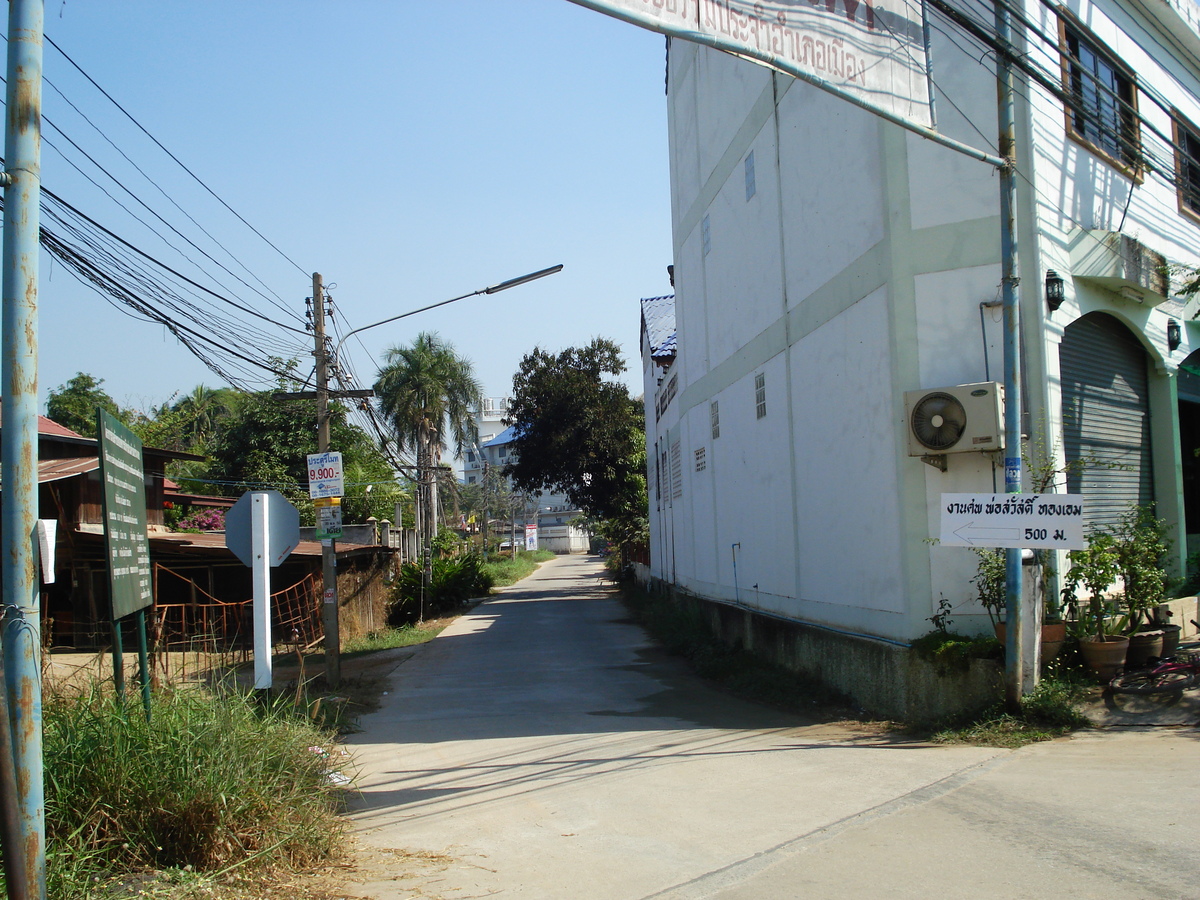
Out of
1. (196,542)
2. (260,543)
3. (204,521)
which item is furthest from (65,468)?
(204,521)

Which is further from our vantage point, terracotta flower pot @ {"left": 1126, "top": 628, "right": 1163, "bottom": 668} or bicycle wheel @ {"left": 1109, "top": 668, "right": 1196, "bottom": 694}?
terracotta flower pot @ {"left": 1126, "top": 628, "right": 1163, "bottom": 668}

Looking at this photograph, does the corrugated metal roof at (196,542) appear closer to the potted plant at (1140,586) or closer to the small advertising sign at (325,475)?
the small advertising sign at (325,475)

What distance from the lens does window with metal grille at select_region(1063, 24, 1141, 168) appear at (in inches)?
424

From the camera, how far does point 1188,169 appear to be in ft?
44.7

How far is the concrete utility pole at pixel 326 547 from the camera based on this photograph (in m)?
13.6

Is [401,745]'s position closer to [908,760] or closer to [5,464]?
[908,760]

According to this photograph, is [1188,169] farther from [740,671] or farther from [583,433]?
[583,433]

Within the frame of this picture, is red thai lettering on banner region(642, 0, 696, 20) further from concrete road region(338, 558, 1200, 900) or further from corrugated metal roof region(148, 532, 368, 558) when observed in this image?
corrugated metal roof region(148, 532, 368, 558)

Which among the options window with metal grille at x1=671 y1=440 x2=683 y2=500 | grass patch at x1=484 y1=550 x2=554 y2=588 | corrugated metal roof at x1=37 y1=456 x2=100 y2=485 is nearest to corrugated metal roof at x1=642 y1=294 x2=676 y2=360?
window with metal grille at x1=671 y1=440 x2=683 y2=500

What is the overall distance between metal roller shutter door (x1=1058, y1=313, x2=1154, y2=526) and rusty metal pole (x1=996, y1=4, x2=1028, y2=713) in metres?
1.72

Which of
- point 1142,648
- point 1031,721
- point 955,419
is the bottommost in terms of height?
point 1031,721

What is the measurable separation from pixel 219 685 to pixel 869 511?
6.93 meters

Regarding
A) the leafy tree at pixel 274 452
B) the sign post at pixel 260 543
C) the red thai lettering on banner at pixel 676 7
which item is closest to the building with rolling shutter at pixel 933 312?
the red thai lettering on banner at pixel 676 7

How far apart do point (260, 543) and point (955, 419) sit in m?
6.59
